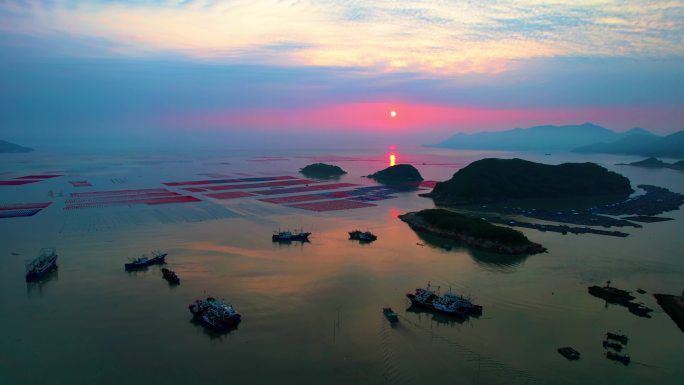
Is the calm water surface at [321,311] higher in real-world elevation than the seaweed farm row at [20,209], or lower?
lower

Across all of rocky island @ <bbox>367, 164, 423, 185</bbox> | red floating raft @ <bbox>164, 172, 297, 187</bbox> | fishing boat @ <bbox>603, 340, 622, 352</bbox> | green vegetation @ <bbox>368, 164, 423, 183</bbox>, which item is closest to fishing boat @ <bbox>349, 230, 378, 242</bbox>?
fishing boat @ <bbox>603, 340, 622, 352</bbox>

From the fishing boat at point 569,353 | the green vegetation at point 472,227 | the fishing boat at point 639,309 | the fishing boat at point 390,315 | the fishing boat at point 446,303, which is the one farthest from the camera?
the green vegetation at point 472,227

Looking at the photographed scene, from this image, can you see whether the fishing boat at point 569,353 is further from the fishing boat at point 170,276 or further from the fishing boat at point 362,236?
the fishing boat at point 170,276

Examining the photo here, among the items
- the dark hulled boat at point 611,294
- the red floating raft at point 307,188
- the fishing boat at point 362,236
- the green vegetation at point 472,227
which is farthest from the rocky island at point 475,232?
the red floating raft at point 307,188

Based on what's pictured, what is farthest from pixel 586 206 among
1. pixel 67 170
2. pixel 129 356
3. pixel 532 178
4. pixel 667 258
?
pixel 67 170

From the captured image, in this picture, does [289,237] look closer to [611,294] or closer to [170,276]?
[170,276]

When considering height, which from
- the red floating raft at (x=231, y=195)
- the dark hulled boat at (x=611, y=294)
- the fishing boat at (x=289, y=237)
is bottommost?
the dark hulled boat at (x=611, y=294)

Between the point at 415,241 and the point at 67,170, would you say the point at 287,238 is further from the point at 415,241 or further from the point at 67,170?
the point at 67,170
